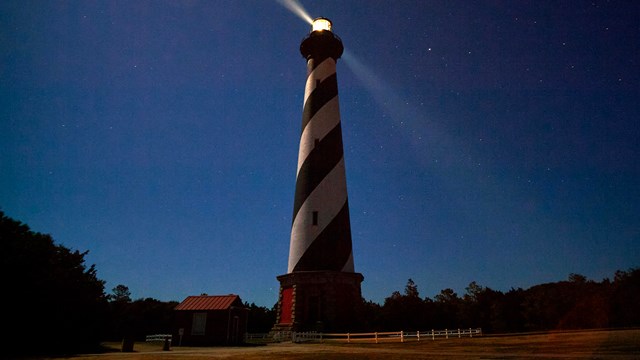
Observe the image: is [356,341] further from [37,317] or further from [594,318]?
[594,318]

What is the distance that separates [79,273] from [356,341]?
1533 cm

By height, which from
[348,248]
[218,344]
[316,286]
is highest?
[348,248]

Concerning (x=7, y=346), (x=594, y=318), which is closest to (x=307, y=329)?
(x=7, y=346)

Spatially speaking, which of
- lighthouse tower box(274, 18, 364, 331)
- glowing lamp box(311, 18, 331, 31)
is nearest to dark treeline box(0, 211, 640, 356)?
lighthouse tower box(274, 18, 364, 331)

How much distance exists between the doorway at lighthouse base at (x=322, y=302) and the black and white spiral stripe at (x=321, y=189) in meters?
0.76

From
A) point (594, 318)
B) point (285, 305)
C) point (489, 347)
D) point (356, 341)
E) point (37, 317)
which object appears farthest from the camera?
point (594, 318)

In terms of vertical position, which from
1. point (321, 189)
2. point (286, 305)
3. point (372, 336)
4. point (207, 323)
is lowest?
point (372, 336)

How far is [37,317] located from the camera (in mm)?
16703

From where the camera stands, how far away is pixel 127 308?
48594 millimetres

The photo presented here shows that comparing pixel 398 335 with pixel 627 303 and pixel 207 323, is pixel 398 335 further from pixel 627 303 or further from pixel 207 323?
pixel 627 303

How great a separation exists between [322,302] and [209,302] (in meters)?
7.58

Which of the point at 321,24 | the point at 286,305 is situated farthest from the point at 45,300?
the point at 321,24

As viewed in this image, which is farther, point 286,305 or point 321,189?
point 321,189

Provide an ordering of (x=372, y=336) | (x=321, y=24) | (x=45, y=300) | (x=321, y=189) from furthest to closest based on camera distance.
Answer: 1. (x=321, y=24)
2. (x=321, y=189)
3. (x=372, y=336)
4. (x=45, y=300)
